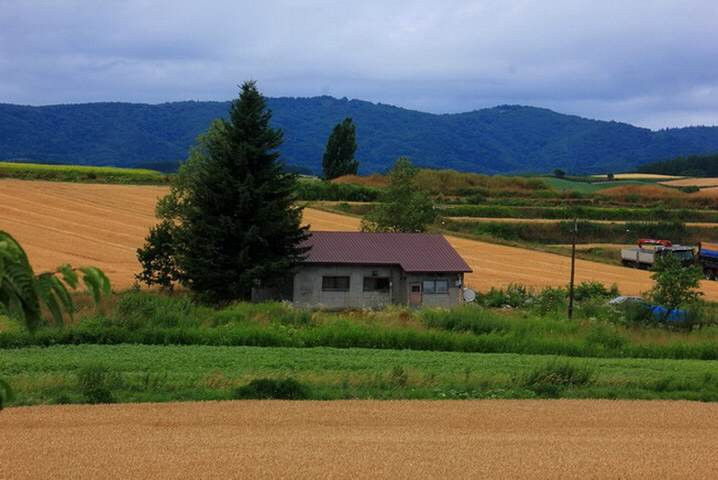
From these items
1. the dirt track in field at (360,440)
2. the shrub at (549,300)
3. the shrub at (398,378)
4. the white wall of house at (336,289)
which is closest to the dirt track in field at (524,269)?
the shrub at (549,300)

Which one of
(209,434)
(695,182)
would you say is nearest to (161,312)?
(209,434)

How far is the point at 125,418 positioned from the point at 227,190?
2222 centimetres

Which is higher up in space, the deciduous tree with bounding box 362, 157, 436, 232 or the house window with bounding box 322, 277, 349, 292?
the deciduous tree with bounding box 362, 157, 436, 232

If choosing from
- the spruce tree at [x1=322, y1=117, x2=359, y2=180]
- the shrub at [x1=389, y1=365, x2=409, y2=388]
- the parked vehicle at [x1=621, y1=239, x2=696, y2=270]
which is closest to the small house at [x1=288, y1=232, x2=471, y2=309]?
the shrub at [x1=389, y1=365, x2=409, y2=388]

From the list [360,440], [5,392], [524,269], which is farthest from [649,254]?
[5,392]

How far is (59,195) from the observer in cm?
6638

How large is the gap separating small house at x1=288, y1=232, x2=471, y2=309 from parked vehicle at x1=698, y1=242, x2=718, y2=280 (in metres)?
24.2

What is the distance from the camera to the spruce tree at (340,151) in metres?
106

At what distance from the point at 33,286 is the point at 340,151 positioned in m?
102

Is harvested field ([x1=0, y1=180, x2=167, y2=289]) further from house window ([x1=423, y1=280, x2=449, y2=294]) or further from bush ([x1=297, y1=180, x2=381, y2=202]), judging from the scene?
bush ([x1=297, y1=180, x2=381, y2=202])

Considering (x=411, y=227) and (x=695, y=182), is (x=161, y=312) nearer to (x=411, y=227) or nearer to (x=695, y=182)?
(x=411, y=227)

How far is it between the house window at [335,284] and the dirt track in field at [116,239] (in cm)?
856

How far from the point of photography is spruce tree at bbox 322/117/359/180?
106m

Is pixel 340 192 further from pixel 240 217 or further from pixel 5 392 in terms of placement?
pixel 5 392
